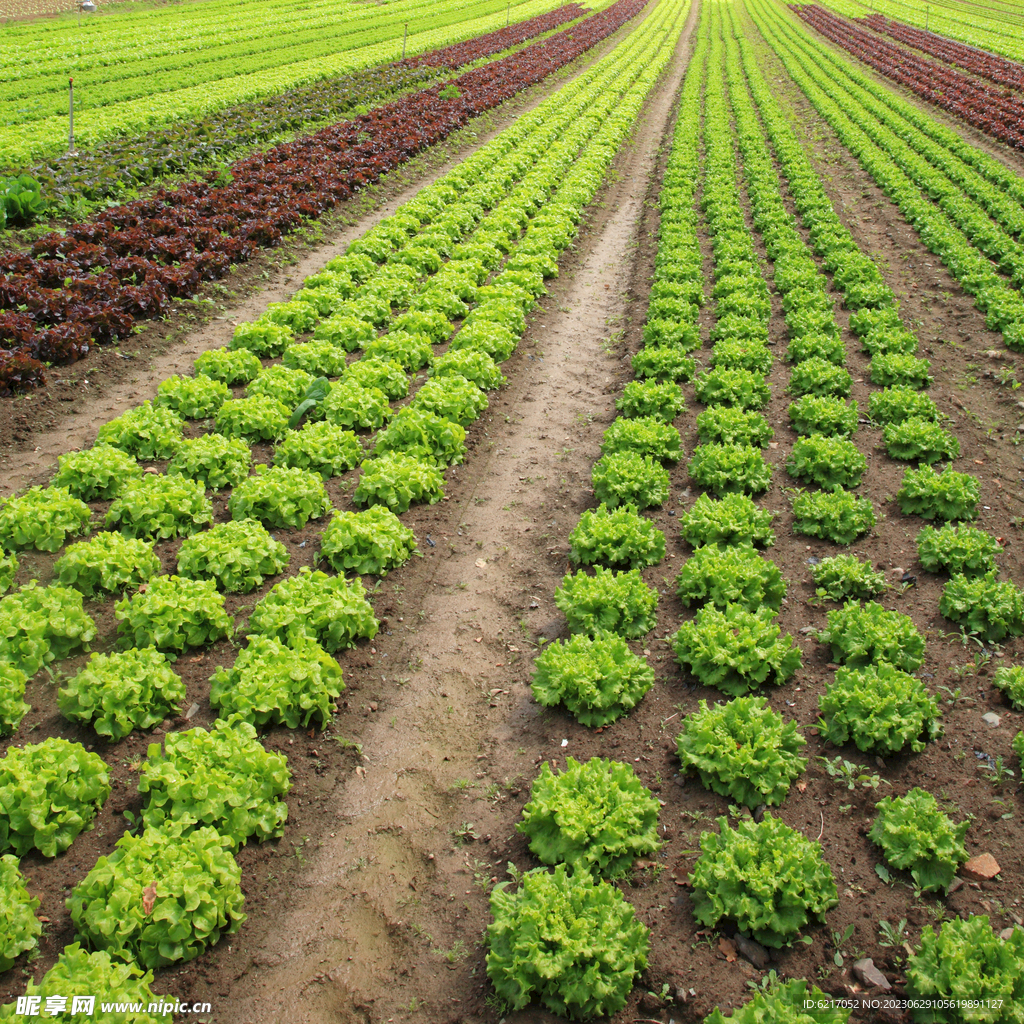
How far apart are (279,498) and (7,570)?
2989 millimetres

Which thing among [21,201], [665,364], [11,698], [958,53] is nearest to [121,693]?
[11,698]

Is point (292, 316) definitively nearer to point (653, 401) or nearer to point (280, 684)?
point (653, 401)

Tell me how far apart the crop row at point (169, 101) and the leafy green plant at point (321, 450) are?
1831 cm

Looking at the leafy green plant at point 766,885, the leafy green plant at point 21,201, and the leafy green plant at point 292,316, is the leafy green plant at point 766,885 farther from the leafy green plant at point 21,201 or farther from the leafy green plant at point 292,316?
the leafy green plant at point 21,201

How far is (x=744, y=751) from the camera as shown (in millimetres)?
6074

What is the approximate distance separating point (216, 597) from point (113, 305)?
8618 millimetres

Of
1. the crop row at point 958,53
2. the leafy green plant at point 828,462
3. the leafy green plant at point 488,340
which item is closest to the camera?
the leafy green plant at point 828,462

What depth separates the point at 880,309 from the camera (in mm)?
14641

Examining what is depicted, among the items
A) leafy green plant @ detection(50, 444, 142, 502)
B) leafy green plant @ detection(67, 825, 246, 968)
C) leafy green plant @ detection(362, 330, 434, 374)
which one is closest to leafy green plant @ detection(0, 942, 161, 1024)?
leafy green plant @ detection(67, 825, 246, 968)

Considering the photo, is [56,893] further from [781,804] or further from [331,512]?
[781,804]

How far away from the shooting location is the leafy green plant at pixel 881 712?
630cm

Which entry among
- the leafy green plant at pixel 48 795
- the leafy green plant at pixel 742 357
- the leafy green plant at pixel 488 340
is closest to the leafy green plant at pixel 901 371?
the leafy green plant at pixel 742 357

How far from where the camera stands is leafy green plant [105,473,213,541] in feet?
28.7

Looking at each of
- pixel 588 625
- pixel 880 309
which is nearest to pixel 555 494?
pixel 588 625
